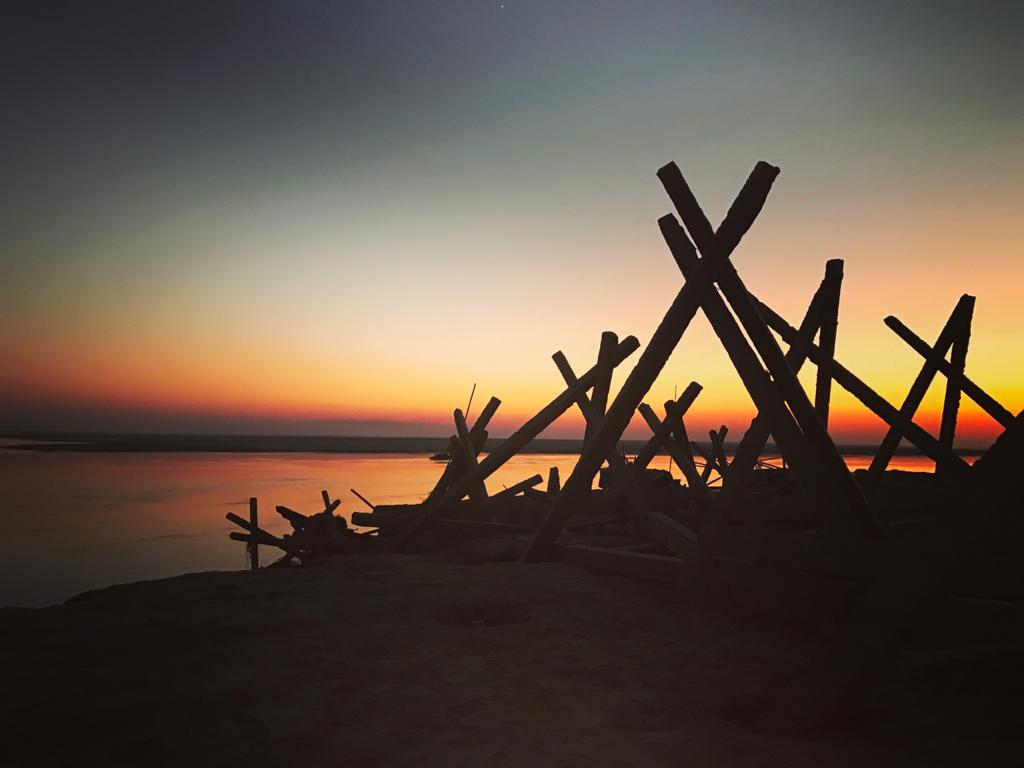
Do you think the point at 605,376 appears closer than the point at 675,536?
No

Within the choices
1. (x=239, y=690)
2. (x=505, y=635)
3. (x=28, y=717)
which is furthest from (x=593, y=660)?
(x=28, y=717)

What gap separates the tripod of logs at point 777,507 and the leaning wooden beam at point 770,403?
11 millimetres

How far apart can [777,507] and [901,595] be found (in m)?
3.47

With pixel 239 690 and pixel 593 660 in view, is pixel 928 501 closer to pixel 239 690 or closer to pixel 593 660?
pixel 593 660

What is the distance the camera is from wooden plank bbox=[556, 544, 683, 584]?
225 inches

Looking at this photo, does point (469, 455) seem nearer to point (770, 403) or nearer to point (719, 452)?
point (770, 403)

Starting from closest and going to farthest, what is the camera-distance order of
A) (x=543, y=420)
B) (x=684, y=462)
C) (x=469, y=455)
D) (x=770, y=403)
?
1. (x=770, y=403)
2. (x=543, y=420)
3. (x=684, y=462)
4. (x=469, y=455)

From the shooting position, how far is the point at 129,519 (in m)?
24.7

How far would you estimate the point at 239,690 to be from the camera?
349 cm

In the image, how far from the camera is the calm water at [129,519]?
620 inches

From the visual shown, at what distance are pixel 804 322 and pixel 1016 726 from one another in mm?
4356

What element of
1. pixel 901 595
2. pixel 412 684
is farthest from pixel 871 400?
pixel 412 684

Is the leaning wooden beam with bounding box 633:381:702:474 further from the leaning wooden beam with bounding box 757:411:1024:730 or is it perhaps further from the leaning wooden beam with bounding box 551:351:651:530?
the leaning wooden beam with bounding box 757:411:1024:730

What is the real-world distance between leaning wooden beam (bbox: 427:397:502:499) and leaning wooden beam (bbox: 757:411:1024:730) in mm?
7637
